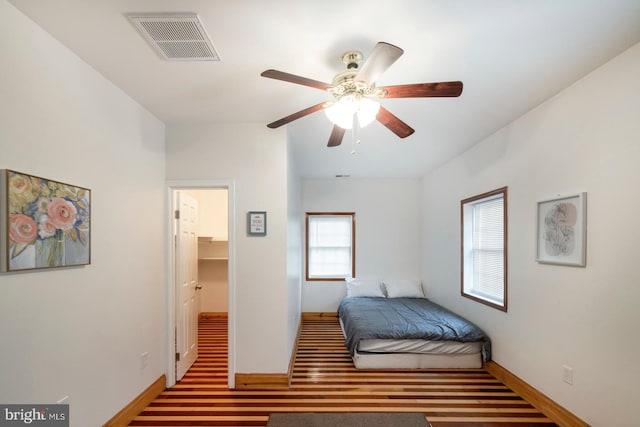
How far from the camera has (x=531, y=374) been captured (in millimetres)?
2738

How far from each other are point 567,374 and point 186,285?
11.5 ft

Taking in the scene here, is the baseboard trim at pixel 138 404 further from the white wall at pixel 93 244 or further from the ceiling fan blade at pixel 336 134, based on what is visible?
the ceiling fan blade at pixel 336 134


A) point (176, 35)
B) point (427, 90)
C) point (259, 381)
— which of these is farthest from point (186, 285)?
point (427, 90)

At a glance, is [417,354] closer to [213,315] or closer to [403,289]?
[403,289]

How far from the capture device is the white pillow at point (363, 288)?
5.39 meters

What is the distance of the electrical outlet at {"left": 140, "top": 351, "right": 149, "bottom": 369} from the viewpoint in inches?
103

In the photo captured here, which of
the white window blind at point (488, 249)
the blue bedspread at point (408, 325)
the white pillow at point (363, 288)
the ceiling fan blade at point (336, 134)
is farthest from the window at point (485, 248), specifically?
the ceiling fan blade at point (336, 134)

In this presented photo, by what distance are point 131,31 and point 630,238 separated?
→ 10.5 ft

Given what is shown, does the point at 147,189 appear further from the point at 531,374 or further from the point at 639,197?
the point at 531,374

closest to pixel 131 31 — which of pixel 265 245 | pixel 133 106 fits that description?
pixel 133 106

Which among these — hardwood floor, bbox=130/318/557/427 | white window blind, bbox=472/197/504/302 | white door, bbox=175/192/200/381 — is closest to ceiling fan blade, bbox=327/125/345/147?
white door, bbox=175/192/200/381

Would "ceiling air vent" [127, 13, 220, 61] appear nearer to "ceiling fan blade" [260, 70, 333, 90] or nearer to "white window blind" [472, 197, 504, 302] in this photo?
"ceiling fan blade" [260, 70, 333, 90]

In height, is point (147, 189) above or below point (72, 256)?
above

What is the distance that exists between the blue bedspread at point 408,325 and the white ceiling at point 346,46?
7.62ft
